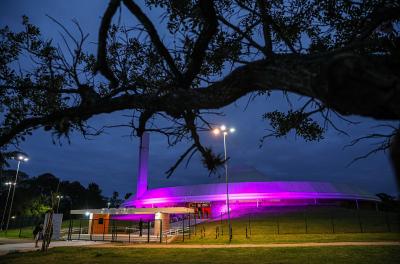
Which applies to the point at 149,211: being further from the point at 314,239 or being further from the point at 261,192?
the point at 261,192

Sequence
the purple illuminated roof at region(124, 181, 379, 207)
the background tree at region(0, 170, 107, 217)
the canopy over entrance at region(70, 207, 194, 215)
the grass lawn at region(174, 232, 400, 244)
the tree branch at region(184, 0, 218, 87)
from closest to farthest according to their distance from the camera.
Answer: the tree branch at region(184, 0, 218, 87), the grass lawn at region(174, 232, 400, 244), the canopy over entrance at region(70, 207, 194, 215), the purple illuminated roof at region(124, 181, 379, 207), the background tree at region(0, 170, 107, 217)

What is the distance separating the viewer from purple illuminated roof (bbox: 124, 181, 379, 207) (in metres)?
65.8

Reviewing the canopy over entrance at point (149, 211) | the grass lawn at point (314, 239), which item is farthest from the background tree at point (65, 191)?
the grass lawn at point (314, 239)

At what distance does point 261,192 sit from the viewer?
66250 millimetres

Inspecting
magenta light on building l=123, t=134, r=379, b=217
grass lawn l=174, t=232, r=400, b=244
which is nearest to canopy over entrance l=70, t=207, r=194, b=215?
grass lawn l=174, t=232, r=400, b=244

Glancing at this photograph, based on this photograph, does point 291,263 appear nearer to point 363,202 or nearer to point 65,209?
point 363,202

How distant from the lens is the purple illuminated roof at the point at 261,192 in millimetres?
65812

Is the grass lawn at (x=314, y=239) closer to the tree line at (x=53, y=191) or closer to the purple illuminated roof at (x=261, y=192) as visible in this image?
the purple illuminated roof at (x=261, y=192)

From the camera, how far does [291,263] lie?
40.1 ft

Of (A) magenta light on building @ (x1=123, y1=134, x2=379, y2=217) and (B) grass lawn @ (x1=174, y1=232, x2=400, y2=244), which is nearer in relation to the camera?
(B) grass lawn @ (x1=174, y1=232, x2=400, y2=244)

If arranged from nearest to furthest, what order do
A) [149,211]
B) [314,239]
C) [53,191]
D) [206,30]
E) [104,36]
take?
[104,36]
[206,30]
[314,239]
[149,211]
[53,191]

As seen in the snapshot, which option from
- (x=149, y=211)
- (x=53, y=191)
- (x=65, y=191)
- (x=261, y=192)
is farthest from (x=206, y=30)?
(x=65, y=191)

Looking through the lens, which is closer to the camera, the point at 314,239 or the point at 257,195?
the point at 314,239

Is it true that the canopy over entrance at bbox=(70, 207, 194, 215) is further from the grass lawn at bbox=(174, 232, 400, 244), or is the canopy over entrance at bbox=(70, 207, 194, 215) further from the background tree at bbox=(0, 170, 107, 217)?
the background tree at bbox=(0, 170, 107, 217)
